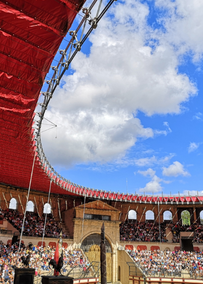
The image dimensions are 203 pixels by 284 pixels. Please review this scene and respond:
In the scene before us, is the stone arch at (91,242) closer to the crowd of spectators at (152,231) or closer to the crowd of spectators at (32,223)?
the crowd of spectators at (32,223)

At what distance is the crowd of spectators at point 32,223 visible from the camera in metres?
35.4

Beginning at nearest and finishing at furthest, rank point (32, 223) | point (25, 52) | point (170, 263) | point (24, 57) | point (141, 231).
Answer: point (25, 52), point (24, 57), point (170, 263), point (32, 223), point (141, 231)

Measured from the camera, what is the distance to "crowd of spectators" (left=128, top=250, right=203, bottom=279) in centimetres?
3102

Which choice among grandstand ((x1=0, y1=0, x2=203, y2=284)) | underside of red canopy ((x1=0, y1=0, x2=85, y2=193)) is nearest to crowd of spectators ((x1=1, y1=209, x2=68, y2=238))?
grandstand ((x1=0, y1=0, x2=203, y2=284))

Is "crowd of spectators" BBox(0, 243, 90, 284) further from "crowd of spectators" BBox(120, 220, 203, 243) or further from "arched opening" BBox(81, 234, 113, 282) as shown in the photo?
"crowd of spectators" BBox(120, 220, 203, 243)

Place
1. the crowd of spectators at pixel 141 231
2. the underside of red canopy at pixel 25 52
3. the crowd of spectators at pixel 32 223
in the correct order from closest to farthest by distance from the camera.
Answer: the underside of red canopy at pixel 25 52
the crowd of spectators at pixel 32 223
the crowd of spectators at pixel 141 231

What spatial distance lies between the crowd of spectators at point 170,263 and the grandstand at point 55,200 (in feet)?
0.41

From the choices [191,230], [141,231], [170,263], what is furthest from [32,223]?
[191,230]

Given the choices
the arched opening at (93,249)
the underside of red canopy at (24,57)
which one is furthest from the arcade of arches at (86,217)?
the underside of red canopy at (24,57)

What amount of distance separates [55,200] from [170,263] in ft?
66.1

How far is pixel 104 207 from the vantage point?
42375 millimetres

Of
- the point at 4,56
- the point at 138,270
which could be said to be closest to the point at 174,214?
the point at 138,270

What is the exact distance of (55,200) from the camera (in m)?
44.4

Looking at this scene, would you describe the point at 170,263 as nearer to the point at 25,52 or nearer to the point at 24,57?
the point at 24,57
